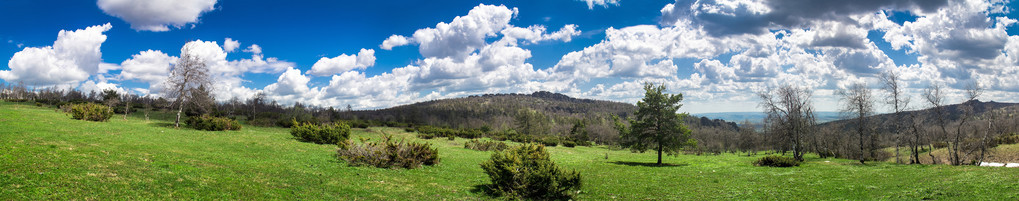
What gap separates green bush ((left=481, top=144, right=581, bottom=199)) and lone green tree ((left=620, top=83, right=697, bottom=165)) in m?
18.6

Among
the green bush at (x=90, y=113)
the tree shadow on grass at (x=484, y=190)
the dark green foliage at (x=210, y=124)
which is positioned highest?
the green bush at (x=90, y=113)

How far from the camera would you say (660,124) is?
31.7m

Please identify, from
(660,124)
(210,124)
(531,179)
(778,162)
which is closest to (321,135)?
(210,124)

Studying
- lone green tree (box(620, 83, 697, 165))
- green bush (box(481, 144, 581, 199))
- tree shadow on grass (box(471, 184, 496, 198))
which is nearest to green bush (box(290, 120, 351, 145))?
tree shadow on grass (box(471, 184, 496, 198))

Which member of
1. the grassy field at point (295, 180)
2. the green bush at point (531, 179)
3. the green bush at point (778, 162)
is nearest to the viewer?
the grassy field at point (295, 180)

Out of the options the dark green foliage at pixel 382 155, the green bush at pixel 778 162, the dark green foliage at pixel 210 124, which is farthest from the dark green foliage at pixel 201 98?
the green bush at pixel 778 162

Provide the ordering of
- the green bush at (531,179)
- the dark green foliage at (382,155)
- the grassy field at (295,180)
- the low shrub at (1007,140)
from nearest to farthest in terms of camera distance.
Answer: the grassy field at (295,180) → the green bush at (531,179) → the dark green foliage at (382,155) → the low shrub at (1007,140)

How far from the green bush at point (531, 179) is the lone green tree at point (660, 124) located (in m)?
18.6

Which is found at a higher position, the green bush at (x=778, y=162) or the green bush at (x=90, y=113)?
the green bush at (x=90, y=113)

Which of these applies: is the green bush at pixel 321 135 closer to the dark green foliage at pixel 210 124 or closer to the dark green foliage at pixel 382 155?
the dark green foliage at pixel 210 124

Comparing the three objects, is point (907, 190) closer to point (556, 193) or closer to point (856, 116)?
point (556, 193)

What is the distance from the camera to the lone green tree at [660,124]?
31156 millimetres

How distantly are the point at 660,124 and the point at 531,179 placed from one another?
2064 centimetres

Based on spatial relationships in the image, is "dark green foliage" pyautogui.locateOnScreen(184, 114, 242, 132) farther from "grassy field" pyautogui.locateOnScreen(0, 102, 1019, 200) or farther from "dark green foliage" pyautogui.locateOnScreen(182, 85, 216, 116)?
"grassy field" pyautogui.locateOnScreen(0, 102, 1019, 200)
